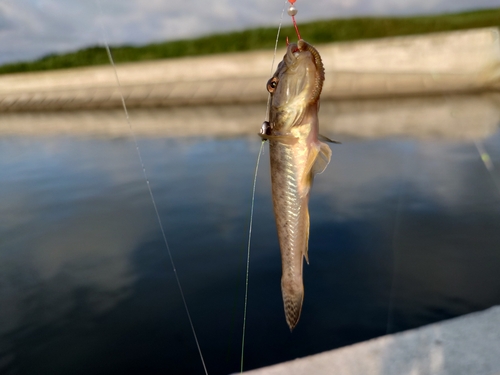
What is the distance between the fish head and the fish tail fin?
102 centimetres

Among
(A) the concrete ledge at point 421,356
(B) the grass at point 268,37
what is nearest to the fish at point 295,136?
(A) the concrete ledge at point 421,356

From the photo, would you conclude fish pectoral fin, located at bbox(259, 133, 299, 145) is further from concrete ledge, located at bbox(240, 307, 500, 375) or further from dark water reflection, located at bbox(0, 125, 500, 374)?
dark water reflection, located at bbox(0, 125, 500, 374)

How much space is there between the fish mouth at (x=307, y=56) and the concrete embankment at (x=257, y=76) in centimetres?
2753

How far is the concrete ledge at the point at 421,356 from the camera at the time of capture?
2887 mm

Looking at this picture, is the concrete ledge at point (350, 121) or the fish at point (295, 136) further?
the concrete ledge at point (350, 121)

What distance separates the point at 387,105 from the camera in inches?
928

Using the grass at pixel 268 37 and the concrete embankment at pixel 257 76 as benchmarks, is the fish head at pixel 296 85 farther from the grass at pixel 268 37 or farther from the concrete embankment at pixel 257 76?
the grass at pixel 268 37

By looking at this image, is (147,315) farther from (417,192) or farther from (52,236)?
(417,192)

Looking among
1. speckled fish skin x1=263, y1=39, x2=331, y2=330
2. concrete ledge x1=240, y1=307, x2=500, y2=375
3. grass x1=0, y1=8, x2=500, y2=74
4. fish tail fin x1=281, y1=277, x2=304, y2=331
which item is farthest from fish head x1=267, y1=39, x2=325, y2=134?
grass x1=0, y1=8, x2=500, y2=74

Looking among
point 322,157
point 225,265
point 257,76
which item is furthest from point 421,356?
point 257,76

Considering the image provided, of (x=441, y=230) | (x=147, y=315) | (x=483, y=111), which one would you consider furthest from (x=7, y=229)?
(x=483, y=111)

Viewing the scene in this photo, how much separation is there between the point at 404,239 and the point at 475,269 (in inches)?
46.3

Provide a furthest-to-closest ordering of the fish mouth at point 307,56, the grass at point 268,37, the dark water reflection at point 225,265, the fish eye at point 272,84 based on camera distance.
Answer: the grass at point 268,37
the dark water reflection at point 225,265
the fish eye at point 272,84
the fish mouth at point 307,56

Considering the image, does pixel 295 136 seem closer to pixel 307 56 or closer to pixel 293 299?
pixel 307 56
